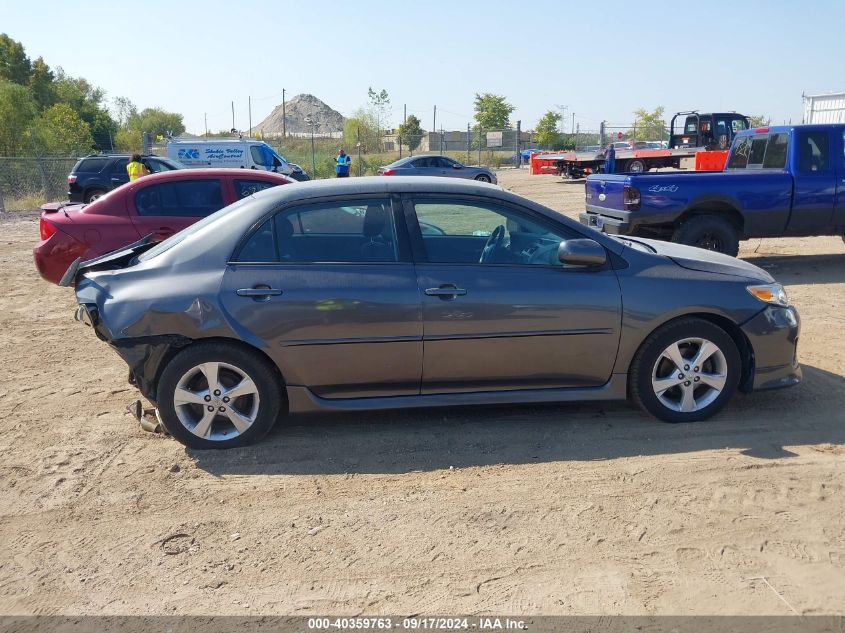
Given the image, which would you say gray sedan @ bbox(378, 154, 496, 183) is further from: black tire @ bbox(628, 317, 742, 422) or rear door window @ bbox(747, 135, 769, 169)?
black tire @ bbox(628, 317, 742, 422)

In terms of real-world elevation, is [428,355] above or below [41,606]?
above

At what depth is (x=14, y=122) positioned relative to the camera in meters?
27.3

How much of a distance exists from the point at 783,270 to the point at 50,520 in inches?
385

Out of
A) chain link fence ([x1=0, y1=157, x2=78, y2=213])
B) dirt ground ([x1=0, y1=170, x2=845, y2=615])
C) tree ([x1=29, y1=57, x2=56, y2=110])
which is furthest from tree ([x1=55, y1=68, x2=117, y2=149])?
dirt ground ([x1=0, y1=170, x2=845, y2=615])

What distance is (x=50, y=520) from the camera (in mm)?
3760

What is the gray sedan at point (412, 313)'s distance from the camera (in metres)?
4.40

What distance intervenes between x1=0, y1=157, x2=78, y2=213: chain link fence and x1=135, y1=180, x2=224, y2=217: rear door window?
15.6 metres

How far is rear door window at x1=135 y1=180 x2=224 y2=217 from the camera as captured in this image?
8.05m

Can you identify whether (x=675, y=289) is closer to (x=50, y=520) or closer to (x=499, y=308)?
(x=499, y=308)

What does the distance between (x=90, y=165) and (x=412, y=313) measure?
715 inches

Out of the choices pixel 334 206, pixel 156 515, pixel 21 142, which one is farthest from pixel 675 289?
pixel 21 142

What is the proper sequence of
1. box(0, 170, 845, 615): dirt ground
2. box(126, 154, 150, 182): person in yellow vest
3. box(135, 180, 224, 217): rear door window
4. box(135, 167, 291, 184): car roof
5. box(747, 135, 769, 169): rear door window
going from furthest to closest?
box(126, 154, 150, 182): person in yellow vest → box(747, 135, 769, 169): rear door window → box(135, 167, 291, 184): car roof → box(135, 180, 224, 217): rear door window → box(0, 170, 845, 615): dirt ground

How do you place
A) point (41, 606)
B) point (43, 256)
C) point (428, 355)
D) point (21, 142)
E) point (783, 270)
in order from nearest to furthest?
point (41, 606) → point (428, 355) → point (43, 256) → point (783, 270) → point (21, 142)

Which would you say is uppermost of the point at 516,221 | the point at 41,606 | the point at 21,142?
the point at 21,142
